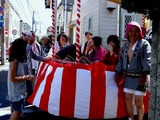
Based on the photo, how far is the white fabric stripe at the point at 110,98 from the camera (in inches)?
171

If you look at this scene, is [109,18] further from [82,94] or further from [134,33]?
[82,94]

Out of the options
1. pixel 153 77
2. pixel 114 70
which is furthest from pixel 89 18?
pixel 153 77

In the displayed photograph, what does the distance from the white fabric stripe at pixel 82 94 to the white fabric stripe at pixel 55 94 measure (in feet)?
0.92

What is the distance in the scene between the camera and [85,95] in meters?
4.28

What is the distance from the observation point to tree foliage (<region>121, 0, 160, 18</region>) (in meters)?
2.54

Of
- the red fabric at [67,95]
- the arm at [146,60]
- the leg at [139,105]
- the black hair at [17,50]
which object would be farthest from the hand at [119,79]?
the black hair at [17,50]

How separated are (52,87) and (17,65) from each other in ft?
2.11

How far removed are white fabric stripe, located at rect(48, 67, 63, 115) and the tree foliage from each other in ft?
6.52

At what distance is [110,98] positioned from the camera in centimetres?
438

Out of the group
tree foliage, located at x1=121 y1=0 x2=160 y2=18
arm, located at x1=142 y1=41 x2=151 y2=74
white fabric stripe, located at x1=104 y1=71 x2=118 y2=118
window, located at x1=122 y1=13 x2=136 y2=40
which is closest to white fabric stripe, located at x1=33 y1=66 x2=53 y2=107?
white fabric stripe, located at x1=104 y1=71 x2=118 y2=118

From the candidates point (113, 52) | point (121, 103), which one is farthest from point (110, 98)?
point (113, 52)

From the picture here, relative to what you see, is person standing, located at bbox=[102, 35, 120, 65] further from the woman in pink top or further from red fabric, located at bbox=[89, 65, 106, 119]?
the woman in pink top

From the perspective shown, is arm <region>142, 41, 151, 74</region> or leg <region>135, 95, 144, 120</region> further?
leg <region>135, 95, 144, 120</region>

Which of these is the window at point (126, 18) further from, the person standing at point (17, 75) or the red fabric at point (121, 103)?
the person standing at point (17, 75)
